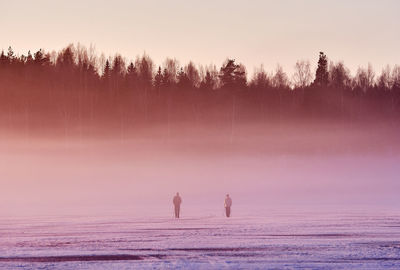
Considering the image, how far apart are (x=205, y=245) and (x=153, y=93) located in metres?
140

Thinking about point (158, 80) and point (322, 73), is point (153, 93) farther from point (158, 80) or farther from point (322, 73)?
point (322, 73)

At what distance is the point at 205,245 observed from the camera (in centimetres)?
2809

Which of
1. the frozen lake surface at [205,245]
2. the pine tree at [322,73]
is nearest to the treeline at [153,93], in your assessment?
the pine tree at [322,73]

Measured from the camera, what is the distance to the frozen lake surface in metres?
23.0

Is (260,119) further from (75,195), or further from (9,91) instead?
(75,195)

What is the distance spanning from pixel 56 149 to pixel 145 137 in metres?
16.6

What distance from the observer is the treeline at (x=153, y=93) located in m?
161

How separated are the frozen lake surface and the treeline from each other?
122 metres

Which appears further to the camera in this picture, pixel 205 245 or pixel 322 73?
pixel 322 73

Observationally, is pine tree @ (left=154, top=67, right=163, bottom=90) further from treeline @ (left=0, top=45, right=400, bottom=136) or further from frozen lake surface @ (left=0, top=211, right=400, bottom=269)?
frozen lake surface @ (left=0, top=211, right=400, bottom=269)

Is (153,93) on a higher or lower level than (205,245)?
higher

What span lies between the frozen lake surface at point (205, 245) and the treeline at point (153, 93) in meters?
122

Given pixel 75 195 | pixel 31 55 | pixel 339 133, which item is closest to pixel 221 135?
pixel 339 133

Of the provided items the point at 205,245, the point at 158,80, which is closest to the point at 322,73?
the point at 158,80
